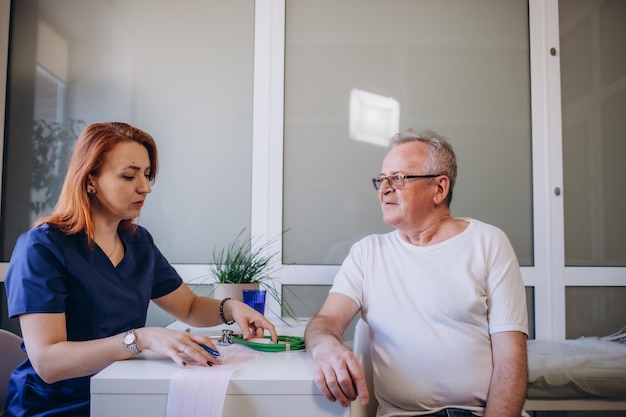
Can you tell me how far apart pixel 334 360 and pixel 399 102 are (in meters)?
1.70

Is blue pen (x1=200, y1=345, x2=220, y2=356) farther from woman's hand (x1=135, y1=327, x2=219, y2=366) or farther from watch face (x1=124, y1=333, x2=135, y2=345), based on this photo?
watch face (x1=124, y1=333, x2=135, y2=345)

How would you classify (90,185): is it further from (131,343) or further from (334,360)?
(334,360)

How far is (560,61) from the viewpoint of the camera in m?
2.57

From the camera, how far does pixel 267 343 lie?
4.42ft

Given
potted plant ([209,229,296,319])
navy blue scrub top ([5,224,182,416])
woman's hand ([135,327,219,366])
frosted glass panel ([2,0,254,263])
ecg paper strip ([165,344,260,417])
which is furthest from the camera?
frosted glass panel ([2,0,254,263])

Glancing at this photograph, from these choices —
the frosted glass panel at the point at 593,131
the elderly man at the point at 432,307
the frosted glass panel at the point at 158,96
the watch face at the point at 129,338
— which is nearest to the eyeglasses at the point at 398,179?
the elderly man at the point at 432,307

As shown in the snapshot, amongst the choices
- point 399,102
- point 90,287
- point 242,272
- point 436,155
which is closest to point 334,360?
point 90,287

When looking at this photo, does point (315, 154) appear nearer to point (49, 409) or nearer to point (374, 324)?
point (374, 324)

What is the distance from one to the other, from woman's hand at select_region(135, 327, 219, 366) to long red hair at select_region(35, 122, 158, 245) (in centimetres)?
35

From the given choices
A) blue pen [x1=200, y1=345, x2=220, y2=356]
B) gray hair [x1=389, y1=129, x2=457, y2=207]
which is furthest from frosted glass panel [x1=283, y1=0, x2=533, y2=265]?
blue pen [x1=200, y1=345, x2=220, y2=356]

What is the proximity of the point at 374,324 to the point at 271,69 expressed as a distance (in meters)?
1.46

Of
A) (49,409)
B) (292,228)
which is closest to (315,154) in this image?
(292,228)

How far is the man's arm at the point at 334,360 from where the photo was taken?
1.04 m

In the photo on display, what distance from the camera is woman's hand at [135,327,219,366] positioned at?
1130mm
